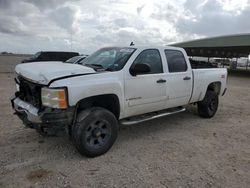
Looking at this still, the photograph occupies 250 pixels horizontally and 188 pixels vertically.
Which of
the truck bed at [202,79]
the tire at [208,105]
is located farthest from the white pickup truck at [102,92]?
the tire at [208,105]

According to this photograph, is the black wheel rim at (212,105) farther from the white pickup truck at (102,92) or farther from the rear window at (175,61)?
the rear window at (175,61)

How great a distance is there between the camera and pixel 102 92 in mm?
3922

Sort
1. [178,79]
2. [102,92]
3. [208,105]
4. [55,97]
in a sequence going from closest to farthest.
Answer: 1. [55,97]
2. [102,92]
3. [178,79]
4. [208,105]

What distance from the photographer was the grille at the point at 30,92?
3.75 meters

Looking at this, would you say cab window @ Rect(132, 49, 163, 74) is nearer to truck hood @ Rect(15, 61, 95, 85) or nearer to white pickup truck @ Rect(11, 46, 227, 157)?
white pickup truck @ Rect(11, 46, 227, 157)

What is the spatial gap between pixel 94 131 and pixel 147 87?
1.37 meters

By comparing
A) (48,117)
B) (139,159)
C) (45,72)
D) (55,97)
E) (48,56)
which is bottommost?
(139,159)

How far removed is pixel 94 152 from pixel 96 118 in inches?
22.3

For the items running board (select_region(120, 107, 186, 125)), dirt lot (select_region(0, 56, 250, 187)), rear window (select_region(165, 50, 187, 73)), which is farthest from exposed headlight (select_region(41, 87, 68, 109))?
rear window (select_region(165, 50, 187, 73))

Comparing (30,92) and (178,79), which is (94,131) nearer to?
(30,92)

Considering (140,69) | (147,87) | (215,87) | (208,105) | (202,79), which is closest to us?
(140,69)

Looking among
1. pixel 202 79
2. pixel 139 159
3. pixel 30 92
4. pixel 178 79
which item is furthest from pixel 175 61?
pixel 30 92

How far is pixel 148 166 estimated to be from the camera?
371 centimetres

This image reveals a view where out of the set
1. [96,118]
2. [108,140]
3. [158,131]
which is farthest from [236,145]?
[96,118]
